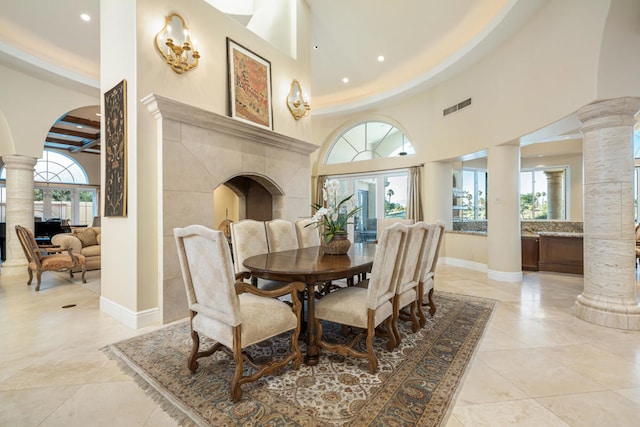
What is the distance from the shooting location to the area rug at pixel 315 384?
158 cm

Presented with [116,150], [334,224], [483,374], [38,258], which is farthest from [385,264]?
[38,258]

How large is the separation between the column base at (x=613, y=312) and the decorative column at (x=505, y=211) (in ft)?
5.93

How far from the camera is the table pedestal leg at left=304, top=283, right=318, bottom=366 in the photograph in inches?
83.7

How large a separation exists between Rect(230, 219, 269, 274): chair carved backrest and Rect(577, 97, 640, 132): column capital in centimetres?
368

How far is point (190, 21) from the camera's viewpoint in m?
3.27

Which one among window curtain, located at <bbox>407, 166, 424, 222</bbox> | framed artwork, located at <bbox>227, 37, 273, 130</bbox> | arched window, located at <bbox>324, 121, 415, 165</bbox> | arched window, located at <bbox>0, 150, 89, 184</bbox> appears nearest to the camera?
framed artwork, located at <bbox>227, 37, 273, 130</bbox>

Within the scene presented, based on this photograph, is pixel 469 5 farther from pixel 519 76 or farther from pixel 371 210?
pixel 371 210

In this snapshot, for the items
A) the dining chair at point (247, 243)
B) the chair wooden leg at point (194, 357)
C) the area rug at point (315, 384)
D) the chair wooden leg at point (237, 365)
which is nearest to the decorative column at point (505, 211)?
the area rug at point (315, 384)

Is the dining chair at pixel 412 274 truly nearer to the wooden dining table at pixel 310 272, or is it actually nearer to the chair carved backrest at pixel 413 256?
the chair carved backrest at pixel 413 256

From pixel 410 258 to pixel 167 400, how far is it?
201 cm

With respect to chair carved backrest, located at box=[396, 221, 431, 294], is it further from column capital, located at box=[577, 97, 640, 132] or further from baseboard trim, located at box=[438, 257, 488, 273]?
baseboard trim, located at box=[438, 257, 488, 273]

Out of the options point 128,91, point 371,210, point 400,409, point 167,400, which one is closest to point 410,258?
point 400,409

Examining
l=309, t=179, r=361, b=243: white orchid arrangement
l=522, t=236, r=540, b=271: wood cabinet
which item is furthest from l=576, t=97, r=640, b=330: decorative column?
l=522, t=236, r=540, b=271: wood cabinet

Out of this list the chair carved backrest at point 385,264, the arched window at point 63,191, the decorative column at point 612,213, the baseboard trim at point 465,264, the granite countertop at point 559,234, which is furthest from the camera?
the arched window at point 63,191
